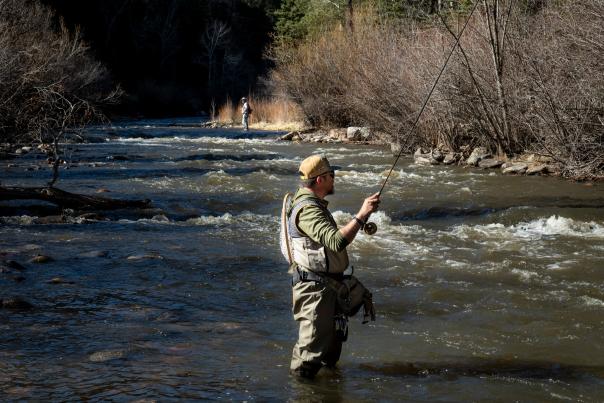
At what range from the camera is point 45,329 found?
22.2 feet

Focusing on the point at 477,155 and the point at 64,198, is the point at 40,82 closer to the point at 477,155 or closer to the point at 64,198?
the point at 64,198

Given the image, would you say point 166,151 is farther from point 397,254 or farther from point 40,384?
point 40,384

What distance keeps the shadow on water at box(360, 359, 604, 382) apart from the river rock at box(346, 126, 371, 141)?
24304 millimetres

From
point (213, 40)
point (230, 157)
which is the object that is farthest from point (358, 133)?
point (213, 40)

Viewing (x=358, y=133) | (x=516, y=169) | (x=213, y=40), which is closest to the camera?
(x=516, y=169)

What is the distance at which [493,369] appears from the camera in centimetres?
590

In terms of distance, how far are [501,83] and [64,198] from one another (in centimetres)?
1127

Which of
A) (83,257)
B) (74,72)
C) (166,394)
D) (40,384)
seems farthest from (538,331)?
(74,72)

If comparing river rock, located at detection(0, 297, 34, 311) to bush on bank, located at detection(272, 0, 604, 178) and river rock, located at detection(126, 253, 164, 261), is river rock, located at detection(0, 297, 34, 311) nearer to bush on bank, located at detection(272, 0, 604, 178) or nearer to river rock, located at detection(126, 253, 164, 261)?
river rock, located at detection(126, 253, 164, 261)

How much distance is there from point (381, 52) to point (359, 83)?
1.85m

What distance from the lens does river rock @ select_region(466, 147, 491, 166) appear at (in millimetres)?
21072

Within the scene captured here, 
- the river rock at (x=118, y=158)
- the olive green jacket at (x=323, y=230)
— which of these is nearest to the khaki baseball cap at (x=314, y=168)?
the olive green jacket at (x=323, y=230)

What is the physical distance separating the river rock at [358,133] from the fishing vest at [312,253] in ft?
82.3

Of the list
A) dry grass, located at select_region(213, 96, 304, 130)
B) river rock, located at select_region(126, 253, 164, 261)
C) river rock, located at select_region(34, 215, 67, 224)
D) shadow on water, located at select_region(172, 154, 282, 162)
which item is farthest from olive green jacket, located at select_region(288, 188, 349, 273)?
dry grass, located at select_region(213, 96, 304, 130)
